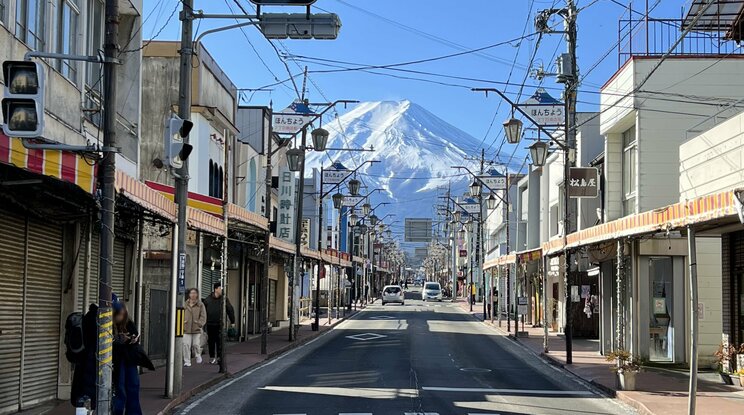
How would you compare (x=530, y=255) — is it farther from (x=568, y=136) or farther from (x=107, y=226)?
(x=107, y=226)

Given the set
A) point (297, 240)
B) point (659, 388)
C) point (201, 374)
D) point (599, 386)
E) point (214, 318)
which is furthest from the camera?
point (297, 240)

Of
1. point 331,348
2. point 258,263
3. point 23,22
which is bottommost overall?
point 331,348

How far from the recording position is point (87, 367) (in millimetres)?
11938

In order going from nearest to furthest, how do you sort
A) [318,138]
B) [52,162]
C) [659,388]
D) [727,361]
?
1. [52,162]
2. [659,388]
3. [727,361]
4. [318,138]

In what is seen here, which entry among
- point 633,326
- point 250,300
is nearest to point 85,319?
point 633,326

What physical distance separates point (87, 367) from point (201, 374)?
907 centimetres

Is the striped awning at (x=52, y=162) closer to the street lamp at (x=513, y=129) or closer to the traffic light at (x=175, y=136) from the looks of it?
the traffic light at (x=175, y=136)

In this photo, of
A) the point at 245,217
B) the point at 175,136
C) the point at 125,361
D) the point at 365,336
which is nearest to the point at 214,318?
the point at 245,217

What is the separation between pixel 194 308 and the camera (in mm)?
22359

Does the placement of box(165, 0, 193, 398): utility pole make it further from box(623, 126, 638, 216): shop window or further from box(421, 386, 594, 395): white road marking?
box(623, 126, 638, 216): shop window

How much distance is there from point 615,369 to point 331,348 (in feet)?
44.4

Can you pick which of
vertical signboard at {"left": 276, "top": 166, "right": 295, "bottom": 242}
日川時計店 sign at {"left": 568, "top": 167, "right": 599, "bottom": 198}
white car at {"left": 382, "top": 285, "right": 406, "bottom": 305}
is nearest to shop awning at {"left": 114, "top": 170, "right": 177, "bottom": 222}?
日川時計店 sign at {"left": 568, "top": 167, "right": 599, "bottom": 198}

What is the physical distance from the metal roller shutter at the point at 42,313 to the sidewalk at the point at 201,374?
0.51 metres

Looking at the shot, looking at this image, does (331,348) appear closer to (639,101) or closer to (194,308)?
(194,308)
